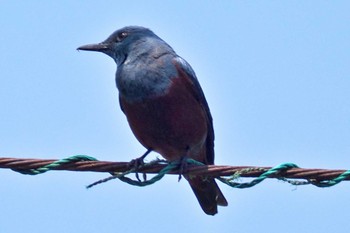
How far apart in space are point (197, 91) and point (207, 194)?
3.38 ft

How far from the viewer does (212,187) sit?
8312 mm

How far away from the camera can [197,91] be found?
28.0 ft

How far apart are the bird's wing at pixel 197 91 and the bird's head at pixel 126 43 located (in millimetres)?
384

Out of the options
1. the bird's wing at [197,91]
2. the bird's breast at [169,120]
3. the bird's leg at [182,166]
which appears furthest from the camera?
the bird's wing at [197,91]

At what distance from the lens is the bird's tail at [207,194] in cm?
827

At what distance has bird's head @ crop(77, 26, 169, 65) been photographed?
8672 mm

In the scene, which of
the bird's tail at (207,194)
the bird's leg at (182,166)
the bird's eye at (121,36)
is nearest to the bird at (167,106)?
the bird's tail at (207,194)

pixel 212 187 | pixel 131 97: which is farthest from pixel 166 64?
pixel 212 187

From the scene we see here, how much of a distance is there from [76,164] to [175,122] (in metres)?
2.40

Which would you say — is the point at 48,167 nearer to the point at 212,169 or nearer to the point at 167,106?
the point at 212,169

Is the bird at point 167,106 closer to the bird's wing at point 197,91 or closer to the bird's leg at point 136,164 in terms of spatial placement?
the bird's wing at point 197,91

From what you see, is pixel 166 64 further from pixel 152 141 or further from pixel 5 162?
pixel 5 162

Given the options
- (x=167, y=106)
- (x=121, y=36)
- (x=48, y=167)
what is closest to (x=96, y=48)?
(x=121, y=36)

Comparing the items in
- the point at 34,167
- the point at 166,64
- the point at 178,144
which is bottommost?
the point at 34,167
